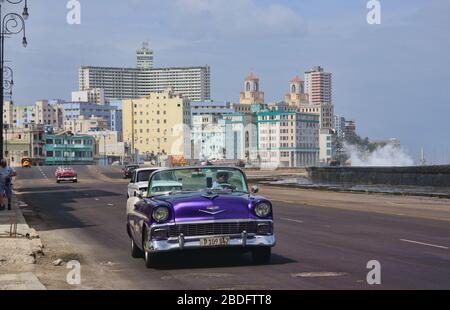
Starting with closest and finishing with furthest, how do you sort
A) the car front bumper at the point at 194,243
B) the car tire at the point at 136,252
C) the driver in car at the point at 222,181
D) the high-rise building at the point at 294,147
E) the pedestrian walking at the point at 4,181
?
the car front bumper at the point at 194,243 < the driver in car at the point at 222,181 < the car tire at the point at 136,252 < the pedestrian walking at the point at 4,181 < the high-rise building at the point at 294,147

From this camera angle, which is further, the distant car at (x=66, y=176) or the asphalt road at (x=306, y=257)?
the distant car at (x=66, y=176)

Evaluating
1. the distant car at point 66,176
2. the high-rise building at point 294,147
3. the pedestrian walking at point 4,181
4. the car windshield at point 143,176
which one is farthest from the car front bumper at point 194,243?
the high-rise building at point 294,147

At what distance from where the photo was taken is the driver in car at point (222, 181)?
44.6 ft

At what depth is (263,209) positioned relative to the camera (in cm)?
1264

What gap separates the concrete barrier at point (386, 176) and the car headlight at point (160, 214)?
29.9 metres

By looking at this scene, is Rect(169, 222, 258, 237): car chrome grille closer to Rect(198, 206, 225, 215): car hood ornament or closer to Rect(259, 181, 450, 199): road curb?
Rect(198, 206, 225, 215): car hood ornament

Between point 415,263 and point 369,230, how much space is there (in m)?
6.93

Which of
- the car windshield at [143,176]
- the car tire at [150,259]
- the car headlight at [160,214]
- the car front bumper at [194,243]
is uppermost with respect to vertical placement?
the car windshield at [143,176]

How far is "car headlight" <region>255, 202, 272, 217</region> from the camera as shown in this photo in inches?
496

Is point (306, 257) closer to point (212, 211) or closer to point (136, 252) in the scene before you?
point (212, 211)

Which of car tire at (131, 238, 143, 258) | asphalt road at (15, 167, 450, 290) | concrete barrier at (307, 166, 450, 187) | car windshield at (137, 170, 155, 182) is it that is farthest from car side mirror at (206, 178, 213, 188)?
concrete barrier at (307, 166, 450, 187)

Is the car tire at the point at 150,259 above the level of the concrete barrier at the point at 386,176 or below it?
below

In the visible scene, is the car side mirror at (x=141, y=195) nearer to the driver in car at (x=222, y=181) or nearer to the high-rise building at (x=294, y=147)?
the driver in car at (x=222, y=181)
